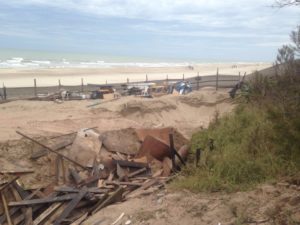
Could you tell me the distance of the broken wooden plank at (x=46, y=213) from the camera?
8.47 meters

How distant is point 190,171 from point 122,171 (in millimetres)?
2351

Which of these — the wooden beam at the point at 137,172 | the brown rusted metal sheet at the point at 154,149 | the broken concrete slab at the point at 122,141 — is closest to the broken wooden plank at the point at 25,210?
the wooden beam at the point at 137,172

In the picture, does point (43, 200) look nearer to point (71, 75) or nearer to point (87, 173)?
point (87, 173)

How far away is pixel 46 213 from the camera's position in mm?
8609

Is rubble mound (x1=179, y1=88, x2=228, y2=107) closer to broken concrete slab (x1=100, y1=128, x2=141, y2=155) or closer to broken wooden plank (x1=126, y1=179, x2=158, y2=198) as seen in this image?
broken concrete slab (x1=100, y1=128, x2=141, y2=155)

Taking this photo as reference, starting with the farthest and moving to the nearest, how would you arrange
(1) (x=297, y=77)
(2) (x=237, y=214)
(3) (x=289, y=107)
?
1. (1) (x=297, y=77)
2. (3) (x=289, y=107)
3. (2) (x=237, y=214)

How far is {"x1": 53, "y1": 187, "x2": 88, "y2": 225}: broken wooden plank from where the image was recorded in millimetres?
8363

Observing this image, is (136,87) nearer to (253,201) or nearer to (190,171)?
(190,171)

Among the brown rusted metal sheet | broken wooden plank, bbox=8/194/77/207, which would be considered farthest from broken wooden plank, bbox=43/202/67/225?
the brown rusted metal sheet

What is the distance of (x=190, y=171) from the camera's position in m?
8.57

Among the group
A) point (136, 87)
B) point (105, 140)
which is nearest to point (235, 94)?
point (136, 87)

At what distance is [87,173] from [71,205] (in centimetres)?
226

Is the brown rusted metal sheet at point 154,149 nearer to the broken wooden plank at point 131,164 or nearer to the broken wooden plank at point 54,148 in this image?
the broken wooden plank at point 131,164

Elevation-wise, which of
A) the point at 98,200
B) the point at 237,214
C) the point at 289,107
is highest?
the point at 289,107
